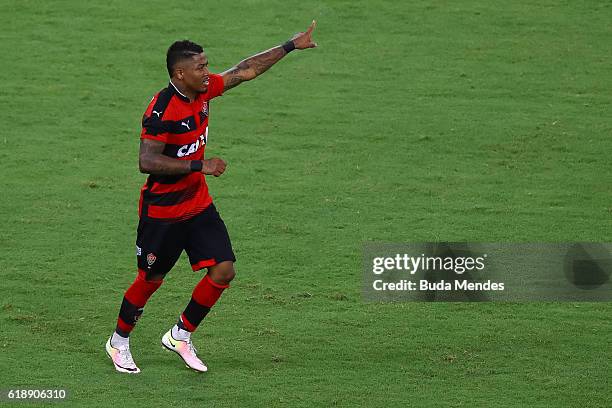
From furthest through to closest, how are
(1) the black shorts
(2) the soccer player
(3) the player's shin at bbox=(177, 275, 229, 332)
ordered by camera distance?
(3) the player's shin at bbox=(177, 275, 229, 332), (1) the black shorts, (2) the soccer player

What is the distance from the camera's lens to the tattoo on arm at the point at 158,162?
286 inches

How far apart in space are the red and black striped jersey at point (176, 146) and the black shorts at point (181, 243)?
58mm

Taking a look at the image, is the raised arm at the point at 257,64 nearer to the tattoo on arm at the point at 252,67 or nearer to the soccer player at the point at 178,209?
the tattoo on arm at the point at 252,67

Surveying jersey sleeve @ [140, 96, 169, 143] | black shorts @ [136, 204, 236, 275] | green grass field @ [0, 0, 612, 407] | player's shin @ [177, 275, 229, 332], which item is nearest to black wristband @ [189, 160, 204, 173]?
jersey sleeve @ [140, 96, 169, 143]

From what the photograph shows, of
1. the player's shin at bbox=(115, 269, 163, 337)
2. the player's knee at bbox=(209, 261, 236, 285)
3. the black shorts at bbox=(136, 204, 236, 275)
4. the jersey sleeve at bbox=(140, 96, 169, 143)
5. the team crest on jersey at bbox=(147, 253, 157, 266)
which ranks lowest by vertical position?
the player's shin at bbox=(115, 269, 163, 337)

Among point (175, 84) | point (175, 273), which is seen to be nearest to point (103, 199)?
point (175, 273)

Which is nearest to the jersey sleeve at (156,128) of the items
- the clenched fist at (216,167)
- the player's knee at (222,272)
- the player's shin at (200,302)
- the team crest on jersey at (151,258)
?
the clenched fist at (216,167)

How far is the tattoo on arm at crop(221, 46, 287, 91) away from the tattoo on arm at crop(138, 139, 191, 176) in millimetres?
1045

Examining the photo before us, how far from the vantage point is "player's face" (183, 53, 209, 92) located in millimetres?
7496

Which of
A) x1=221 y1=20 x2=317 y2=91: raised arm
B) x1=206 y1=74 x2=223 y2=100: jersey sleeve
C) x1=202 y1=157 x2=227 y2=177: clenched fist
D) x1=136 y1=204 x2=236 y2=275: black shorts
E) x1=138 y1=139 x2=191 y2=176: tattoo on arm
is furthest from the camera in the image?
x1=221 y1=20 x2=317 y2=91: raised arm

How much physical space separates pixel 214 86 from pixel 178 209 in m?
0.91

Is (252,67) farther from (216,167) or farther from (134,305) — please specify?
(134,305)

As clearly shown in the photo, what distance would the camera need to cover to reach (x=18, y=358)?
309 inches

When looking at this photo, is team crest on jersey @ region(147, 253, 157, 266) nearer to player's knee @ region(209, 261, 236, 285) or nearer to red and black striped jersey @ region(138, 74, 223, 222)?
red and black striped jersey @ region(138, 74, 223, 222)
